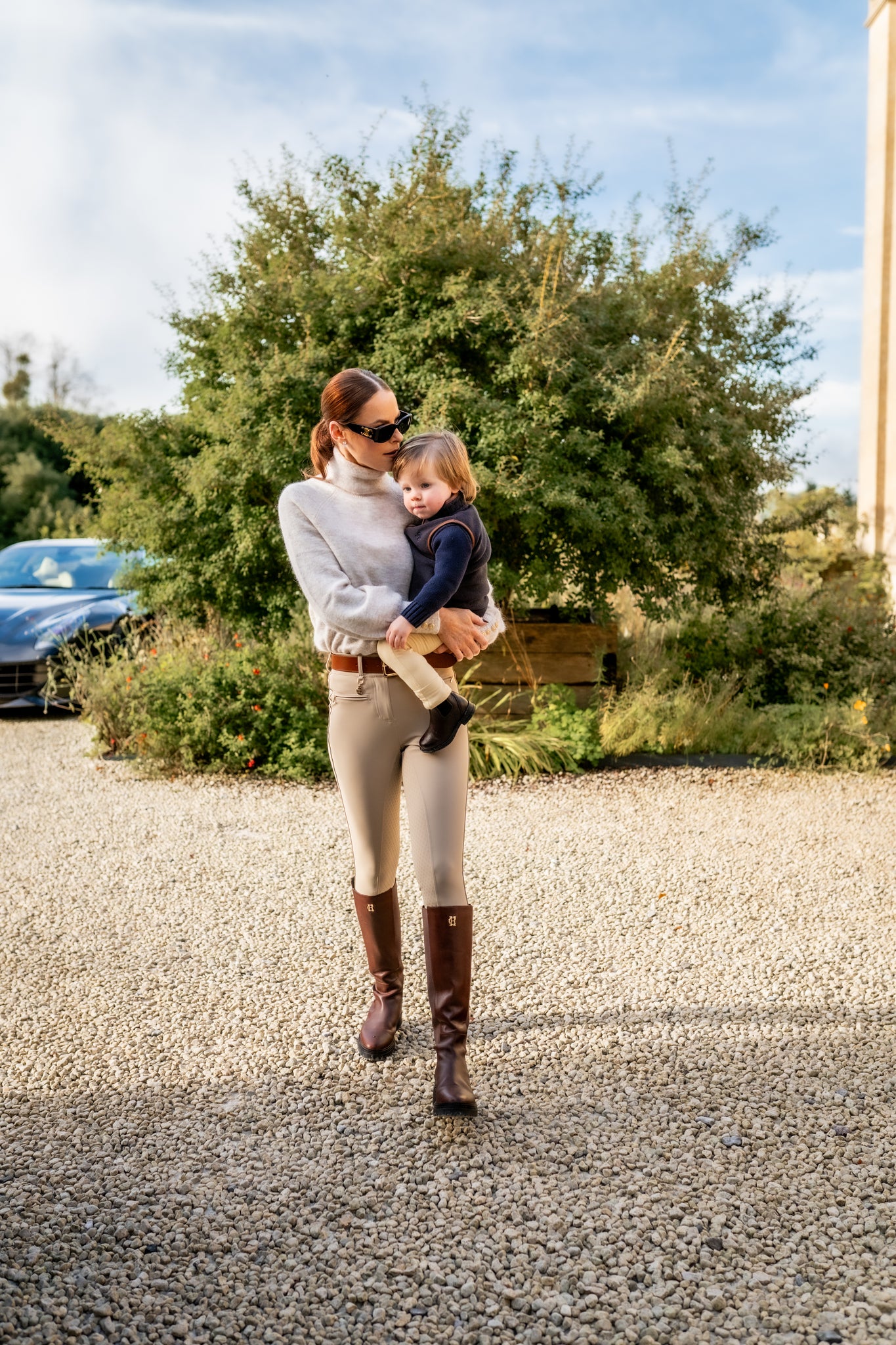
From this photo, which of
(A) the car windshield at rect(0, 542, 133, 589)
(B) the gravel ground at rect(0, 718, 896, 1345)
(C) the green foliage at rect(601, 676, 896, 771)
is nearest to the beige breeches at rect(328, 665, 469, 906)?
(B) the gravel ground at rect(0, 718, 896, 1345)

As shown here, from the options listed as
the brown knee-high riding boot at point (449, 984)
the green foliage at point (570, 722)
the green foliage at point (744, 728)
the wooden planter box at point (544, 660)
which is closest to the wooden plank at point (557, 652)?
the wooden planter box at point (544, 660)

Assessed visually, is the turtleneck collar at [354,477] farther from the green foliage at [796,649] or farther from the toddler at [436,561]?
the green foliage at [796,649]

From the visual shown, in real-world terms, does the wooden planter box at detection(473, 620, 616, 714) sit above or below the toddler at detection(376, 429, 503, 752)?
below

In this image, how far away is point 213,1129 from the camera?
2.68 metres

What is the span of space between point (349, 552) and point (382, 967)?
1274 millimetres

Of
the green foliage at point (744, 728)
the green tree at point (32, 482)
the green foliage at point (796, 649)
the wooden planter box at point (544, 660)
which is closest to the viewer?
the green foliage at point (744, 728)

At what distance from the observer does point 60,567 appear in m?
10.0

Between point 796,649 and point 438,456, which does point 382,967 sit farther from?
point 796,649

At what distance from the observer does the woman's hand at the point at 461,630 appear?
2689 mm

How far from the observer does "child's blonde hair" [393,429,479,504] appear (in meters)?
2.64

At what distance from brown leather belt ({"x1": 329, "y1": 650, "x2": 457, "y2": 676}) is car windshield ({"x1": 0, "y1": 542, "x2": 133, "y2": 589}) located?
737 cm

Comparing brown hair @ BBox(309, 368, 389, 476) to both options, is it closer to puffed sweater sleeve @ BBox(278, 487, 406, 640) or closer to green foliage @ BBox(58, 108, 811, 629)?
puffed sweater sleeve @ BBox(278, 487, 406, 640)

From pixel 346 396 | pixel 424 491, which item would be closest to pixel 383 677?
pixel 424 491

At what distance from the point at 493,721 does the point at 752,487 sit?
2.70 m
